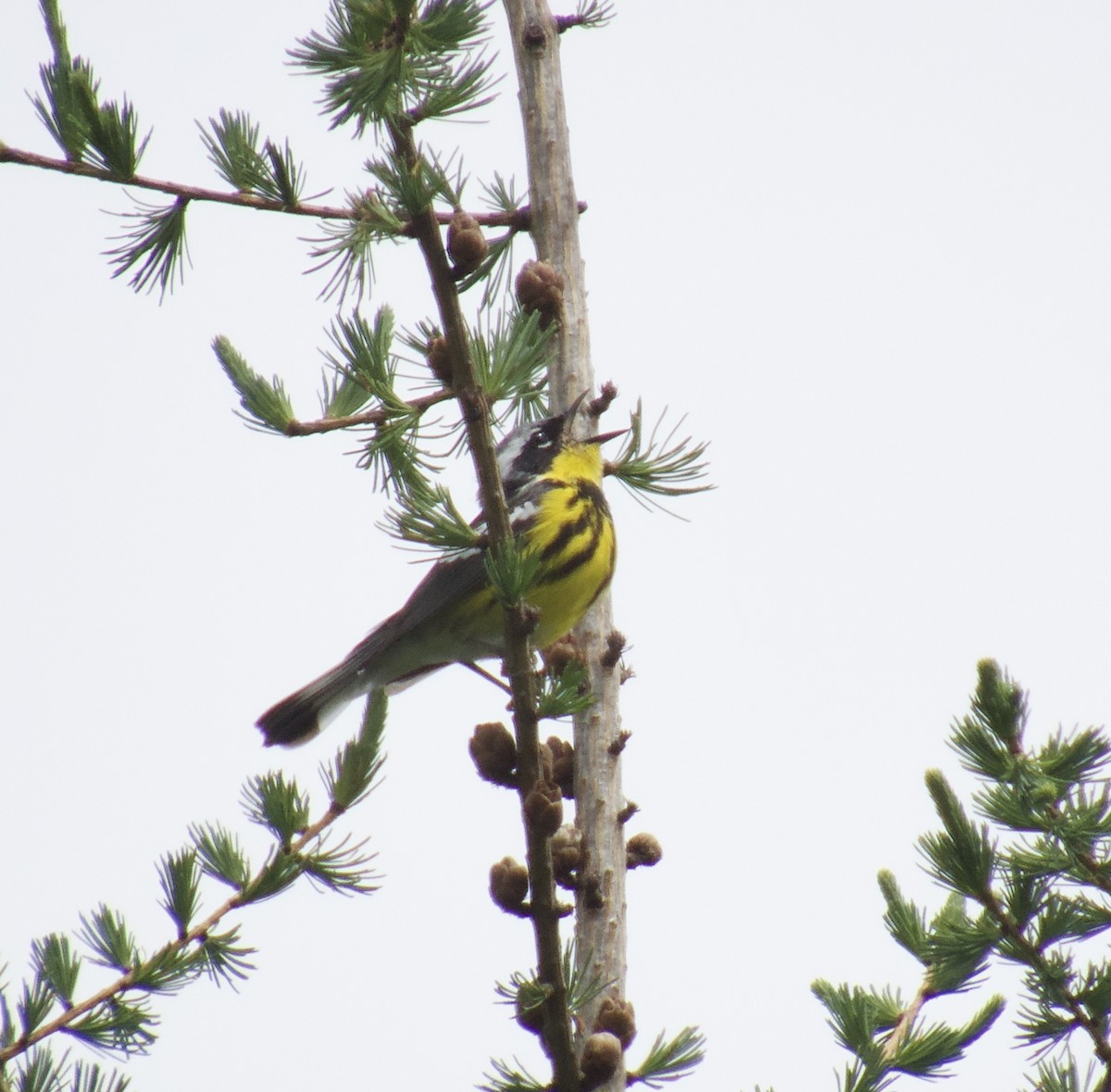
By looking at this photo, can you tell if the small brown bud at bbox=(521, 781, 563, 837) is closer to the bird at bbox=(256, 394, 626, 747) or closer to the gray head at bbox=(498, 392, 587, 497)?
the bird at bbox=(256, 394, 626, 747)

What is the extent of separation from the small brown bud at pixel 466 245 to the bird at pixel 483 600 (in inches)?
34.2

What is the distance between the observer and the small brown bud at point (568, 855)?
8.33 ft

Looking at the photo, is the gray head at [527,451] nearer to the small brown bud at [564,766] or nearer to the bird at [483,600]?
the bird at [483,600]

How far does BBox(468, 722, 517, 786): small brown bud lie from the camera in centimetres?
Answer: 233

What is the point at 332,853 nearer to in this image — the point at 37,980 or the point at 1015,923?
the point at 37,980

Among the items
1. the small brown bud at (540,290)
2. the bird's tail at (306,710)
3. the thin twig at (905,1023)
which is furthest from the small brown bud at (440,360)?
the bird's tail at (306,710)

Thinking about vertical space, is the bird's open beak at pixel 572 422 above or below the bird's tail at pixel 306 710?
above

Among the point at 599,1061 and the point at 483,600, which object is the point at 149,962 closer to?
the point at 599,1061

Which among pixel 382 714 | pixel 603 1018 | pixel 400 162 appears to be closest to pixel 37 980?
pixel 382 714

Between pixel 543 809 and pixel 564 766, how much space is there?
0.58 metres

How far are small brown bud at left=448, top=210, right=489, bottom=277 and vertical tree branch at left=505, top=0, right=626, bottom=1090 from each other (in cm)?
58

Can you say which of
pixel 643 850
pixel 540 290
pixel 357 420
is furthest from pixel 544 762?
pixel 540 290

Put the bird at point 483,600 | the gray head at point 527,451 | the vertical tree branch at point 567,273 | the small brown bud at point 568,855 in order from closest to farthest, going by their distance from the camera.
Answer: the small brown bud at point 568,855
the vertical tree branch at point 567,273
the bird at point 483,600
the gray head at point 527,451

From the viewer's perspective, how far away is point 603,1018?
93.5 inches
